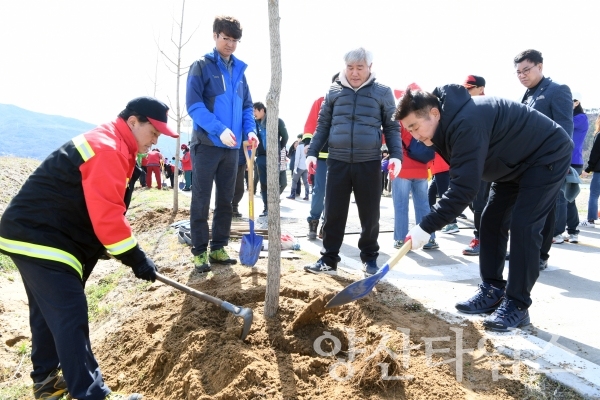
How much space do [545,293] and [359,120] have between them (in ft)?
7.20

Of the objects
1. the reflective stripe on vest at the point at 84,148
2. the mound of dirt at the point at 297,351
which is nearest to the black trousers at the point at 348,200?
the mound of dirt at the point at 297,351

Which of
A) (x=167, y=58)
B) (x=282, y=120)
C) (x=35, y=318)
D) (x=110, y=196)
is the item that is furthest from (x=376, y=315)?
(x=167, y=58)

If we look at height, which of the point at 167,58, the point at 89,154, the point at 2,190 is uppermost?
the point at 167,58

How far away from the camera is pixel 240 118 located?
14.5 ft

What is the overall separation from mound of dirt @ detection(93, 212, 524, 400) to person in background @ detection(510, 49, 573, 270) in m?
1.98

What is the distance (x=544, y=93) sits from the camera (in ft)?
13.8

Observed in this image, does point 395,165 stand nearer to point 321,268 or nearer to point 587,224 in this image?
point 321,268

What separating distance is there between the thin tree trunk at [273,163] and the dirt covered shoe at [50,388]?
1297mm

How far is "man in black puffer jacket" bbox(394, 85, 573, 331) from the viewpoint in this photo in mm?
2775

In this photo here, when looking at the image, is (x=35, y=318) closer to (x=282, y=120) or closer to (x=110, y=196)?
(x=110, y=196)

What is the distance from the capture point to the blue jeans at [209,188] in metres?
4.16

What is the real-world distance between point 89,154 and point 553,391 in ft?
8.63

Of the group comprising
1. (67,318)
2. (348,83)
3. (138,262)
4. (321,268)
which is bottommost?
(321,268)

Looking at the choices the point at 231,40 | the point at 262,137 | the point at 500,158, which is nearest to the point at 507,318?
the point at 500,158
